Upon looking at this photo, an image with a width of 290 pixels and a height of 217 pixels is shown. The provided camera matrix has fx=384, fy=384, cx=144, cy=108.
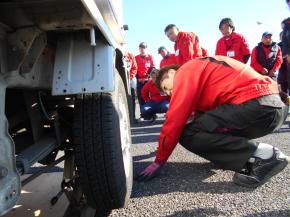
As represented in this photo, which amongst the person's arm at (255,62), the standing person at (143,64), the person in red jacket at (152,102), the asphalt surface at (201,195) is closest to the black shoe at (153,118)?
the person in red jacket at (152,102)

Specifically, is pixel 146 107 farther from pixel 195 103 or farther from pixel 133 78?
pixel 195 103

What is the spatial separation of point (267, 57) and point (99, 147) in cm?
489

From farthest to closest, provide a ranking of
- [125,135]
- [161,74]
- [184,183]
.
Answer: [161,74]
[184,183]
[125,135]

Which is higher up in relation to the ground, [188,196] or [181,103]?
[181,103]

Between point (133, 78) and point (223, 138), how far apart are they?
5092 millimetres

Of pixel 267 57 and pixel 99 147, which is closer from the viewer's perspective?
pixel 99 147

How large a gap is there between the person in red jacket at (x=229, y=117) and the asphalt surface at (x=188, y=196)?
0.55 ft

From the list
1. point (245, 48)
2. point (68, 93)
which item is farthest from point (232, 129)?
point (245, 48)

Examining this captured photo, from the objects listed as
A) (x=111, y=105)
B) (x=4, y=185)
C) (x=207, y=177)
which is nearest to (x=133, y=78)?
(x=207, y=177)

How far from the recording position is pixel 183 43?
5207 millimetres

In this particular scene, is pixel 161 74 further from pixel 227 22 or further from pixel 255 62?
pixel 255 62

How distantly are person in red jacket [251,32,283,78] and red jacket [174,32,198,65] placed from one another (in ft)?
4.89

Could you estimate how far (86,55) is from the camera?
6.31 ft

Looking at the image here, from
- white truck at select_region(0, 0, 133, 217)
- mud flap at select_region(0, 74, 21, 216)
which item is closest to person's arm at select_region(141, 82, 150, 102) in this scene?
white truck at select_region(0, 0, 133, 217)
